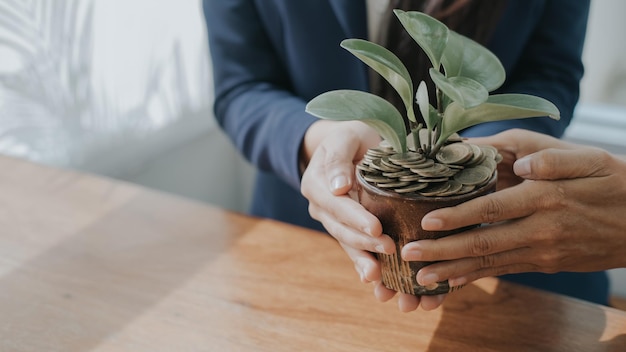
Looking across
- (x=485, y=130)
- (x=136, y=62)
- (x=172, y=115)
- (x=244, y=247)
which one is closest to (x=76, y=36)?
(x=136, y=62)

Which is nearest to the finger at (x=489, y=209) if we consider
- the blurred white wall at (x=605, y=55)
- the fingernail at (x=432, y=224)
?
the fingernail at (x=432, y=224)

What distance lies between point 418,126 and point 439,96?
3 centimetres

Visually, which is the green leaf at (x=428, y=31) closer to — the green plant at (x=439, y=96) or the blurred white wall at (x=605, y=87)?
the green plant at (x=439, y=96)

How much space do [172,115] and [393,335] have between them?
76 centimetres

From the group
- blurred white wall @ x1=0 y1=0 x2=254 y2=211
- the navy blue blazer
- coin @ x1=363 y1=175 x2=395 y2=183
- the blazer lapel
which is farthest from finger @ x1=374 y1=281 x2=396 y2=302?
blurred white wall @ x1=0 y1=0 x2=254 y2=211

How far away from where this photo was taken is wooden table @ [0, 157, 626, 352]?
0.55m

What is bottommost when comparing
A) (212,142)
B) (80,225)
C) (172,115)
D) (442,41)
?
(212,142)

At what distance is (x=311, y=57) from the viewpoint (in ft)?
2.78

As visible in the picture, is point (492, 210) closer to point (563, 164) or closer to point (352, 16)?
point (563, 164)

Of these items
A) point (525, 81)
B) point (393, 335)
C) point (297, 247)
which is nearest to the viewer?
point (393, 335)

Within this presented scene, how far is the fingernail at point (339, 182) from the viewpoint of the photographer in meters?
0.53

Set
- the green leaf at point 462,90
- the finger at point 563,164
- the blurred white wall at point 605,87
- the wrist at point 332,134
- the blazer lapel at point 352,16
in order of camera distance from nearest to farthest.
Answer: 1. the green leaf at point 462,90
2. the finger at point 563,164
3. the wrist at point 332,134
4. the blazer lapel at point 352,16
5. the blurred white wall at point 605,87

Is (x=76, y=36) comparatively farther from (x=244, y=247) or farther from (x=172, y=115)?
(x=244, y=247)

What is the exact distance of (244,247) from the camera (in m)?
0.68
